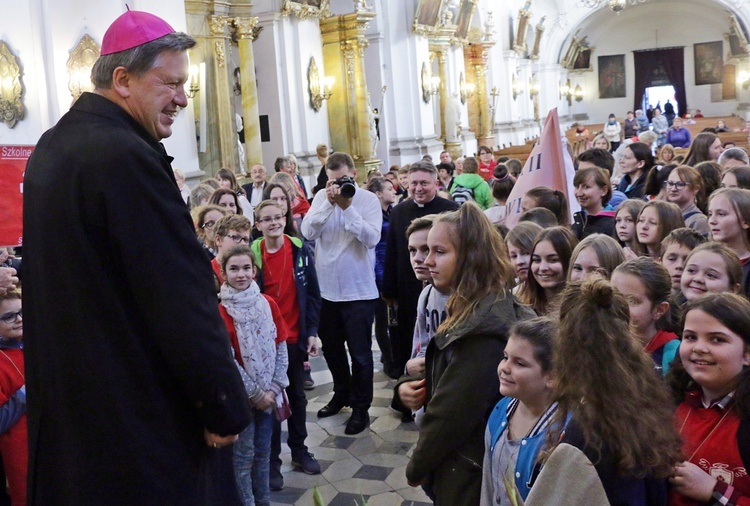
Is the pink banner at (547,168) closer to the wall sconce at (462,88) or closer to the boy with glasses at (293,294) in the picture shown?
the boy with glasses at (293,294)

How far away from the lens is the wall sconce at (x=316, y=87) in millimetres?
13430

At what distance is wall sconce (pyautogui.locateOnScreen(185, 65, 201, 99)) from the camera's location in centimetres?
1019

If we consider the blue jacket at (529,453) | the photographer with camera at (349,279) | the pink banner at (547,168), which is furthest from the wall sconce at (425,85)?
the blue jacket at (529,453)

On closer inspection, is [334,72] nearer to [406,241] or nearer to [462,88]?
[462,88]

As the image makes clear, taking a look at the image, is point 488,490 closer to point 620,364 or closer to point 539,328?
point 539,328

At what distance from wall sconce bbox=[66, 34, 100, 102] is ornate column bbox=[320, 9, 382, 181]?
6.48 meters

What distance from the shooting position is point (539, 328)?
238 centimetres

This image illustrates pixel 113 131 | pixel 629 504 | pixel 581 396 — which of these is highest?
pixel 113 131

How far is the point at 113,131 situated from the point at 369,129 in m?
12.7

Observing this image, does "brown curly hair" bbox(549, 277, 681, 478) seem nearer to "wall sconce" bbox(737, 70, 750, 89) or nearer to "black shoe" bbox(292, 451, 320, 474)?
"black shoe" bbox(292, 451, 320, 474)

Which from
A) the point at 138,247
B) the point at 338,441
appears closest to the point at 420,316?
the point at 138,247

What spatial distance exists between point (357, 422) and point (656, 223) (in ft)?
7.97

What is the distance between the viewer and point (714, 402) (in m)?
2.43

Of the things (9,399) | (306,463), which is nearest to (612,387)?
(9,399)
